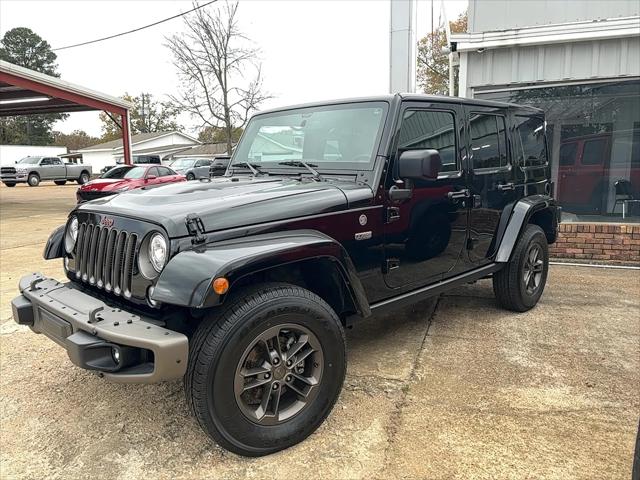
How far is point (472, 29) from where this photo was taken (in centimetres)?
698

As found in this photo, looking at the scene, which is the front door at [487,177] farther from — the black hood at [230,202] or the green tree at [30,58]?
the green tree at [30,58]

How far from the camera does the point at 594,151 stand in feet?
23.0

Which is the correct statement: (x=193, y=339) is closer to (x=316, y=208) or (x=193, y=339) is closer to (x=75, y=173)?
(x=316, y=208)

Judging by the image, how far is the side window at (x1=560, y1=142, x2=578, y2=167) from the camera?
710 centimetres

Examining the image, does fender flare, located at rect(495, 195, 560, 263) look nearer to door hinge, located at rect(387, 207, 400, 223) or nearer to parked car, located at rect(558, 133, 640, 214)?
door hinge, located at rect(387, 207, 400, 223)

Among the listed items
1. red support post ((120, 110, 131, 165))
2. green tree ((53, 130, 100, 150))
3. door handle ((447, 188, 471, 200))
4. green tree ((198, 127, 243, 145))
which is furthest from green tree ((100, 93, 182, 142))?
door handle ((447, 188, 471, 200))

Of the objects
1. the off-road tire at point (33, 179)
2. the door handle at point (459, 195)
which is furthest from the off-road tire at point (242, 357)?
the off-road tire at point (33, 179)

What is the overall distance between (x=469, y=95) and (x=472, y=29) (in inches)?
35.3

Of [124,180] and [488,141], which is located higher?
[488,141]

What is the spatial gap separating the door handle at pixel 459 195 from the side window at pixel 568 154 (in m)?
4.17

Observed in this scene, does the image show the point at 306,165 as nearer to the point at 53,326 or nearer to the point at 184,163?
the point at 53,326

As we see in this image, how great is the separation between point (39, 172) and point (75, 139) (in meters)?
39.1

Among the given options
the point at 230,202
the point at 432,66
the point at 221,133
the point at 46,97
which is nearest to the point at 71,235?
the point at 230,202

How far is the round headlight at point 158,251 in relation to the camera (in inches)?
93.3
